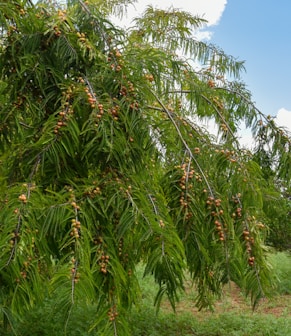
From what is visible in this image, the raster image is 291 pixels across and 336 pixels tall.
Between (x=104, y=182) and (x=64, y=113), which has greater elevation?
(x=64, y=113)

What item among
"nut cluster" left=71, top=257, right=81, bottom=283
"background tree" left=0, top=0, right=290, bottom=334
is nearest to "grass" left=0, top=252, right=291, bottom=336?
"background tree" left=0, top=0, right=290, bottom=334

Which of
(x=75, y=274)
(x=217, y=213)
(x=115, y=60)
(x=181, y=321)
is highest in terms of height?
(x=115, y=60)

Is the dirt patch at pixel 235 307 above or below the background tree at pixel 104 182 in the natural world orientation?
below

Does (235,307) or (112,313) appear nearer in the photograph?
(112,313)

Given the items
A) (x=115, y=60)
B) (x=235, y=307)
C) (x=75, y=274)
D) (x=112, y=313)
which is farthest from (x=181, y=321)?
(x=75, y=274)

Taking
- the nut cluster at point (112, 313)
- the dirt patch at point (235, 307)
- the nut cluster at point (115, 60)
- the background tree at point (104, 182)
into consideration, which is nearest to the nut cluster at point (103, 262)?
the background tree at point (104, 182)

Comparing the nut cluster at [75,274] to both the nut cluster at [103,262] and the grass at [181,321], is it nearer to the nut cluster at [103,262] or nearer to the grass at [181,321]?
the nut cluster at [103,262]

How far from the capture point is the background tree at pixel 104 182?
53.8 inches

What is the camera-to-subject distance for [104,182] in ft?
5.07

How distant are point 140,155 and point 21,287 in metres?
0.60

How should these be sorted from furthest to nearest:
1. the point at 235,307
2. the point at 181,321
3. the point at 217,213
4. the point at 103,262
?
1. the point at 235,307
2. the point at 181,321
3. the point at 217,213
4. the point at 103,262

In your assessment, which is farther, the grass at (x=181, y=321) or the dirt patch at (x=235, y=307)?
the dirt patch at (x=235, y=307)

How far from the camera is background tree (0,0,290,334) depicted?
137 cm

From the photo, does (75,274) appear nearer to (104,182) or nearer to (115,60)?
(104,182)
